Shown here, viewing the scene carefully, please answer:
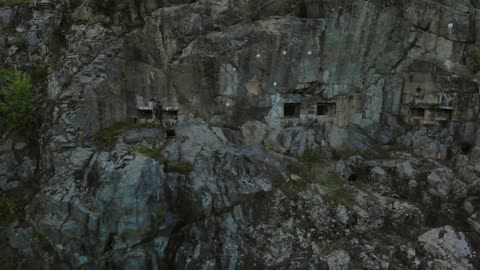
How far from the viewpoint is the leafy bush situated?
15250 millimetres

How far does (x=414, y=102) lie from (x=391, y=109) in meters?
0.95

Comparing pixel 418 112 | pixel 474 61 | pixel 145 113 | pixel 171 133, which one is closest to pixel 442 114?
pixel 418 112

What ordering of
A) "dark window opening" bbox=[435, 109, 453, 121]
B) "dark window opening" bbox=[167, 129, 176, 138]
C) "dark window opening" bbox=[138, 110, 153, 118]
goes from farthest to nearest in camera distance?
"dark window opening" bbox=[138, 110, 153, 118] < "dark window opening" bbox=[435, 109, 453, 121] < "dark window opening" bbox=[167, 129, 176, 138]

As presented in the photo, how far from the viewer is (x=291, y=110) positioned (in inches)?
685

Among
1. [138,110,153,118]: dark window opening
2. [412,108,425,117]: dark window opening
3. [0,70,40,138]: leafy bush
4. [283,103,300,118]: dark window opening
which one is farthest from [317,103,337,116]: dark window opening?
[0,70,40,138]: leafy bush

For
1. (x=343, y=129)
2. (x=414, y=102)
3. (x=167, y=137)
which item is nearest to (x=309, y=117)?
(x=343, y=129)

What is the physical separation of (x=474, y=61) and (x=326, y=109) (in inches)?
242

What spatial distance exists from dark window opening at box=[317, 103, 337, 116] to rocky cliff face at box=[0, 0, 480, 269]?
0.37 feet

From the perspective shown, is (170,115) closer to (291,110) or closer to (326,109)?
(291,110)

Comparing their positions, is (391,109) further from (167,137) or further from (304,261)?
(167,137)

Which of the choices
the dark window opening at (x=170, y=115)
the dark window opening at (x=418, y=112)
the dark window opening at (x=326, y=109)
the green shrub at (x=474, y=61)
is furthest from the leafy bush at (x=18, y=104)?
the green shrub at (x=474, y=61)

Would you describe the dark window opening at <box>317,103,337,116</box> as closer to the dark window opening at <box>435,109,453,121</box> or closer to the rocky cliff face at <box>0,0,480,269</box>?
the rocky cliff face at <box>0,0,480,269</box>

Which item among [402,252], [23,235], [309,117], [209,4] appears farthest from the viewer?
[309,117]

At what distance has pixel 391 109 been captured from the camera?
17297 millimetres
